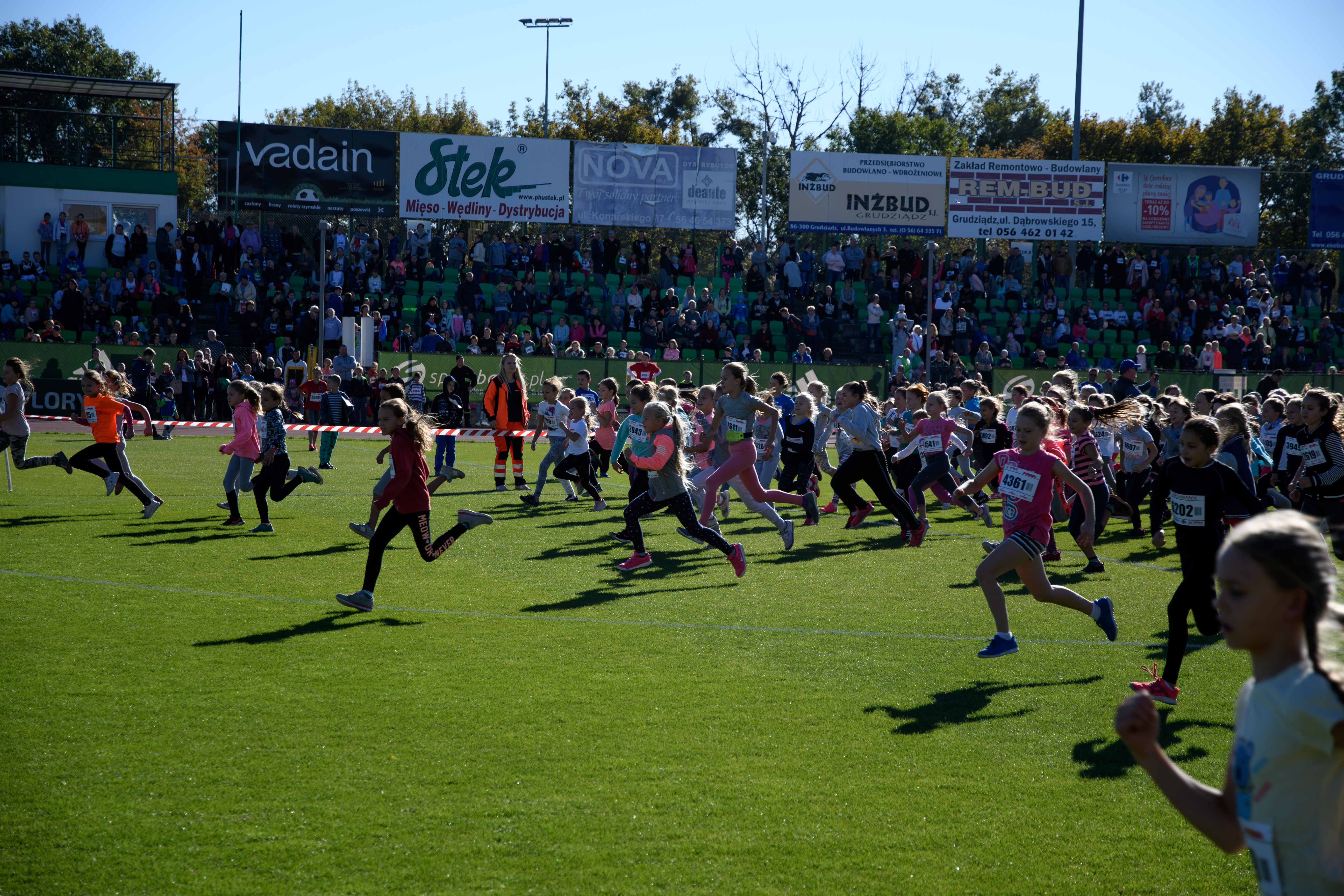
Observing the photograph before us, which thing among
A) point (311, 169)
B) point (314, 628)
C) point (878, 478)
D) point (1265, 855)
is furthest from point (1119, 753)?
point (311, 169)

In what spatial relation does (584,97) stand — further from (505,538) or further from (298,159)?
(505,538)

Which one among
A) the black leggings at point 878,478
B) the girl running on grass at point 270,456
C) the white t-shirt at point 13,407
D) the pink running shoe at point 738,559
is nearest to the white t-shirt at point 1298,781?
the pink running shoe at point 738,559

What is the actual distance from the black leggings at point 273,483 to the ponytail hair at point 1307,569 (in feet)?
40.1

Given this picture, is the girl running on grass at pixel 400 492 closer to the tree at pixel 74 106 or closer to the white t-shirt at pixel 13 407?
the white t-shirt at pixel 13 407

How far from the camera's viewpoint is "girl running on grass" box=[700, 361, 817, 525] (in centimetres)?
1234

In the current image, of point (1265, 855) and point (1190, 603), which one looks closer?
point (1265, 855)

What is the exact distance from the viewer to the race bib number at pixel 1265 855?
8.22 ft

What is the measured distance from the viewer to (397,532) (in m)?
9.22

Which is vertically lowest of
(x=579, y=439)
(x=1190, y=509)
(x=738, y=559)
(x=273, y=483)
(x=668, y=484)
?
(x=738, y=559)

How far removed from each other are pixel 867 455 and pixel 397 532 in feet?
20.7

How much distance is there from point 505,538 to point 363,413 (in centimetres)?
1591

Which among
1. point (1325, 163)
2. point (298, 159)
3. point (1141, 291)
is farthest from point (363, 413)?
point (1325, 163)

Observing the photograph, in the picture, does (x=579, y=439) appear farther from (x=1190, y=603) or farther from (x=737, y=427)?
(x=1190, y=603)

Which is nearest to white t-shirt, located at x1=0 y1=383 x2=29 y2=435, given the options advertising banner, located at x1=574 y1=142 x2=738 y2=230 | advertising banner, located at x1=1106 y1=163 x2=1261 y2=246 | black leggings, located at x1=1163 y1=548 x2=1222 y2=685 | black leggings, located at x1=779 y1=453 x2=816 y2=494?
black leggings, located at x1=779 y1=453 x2=816 y2=494
